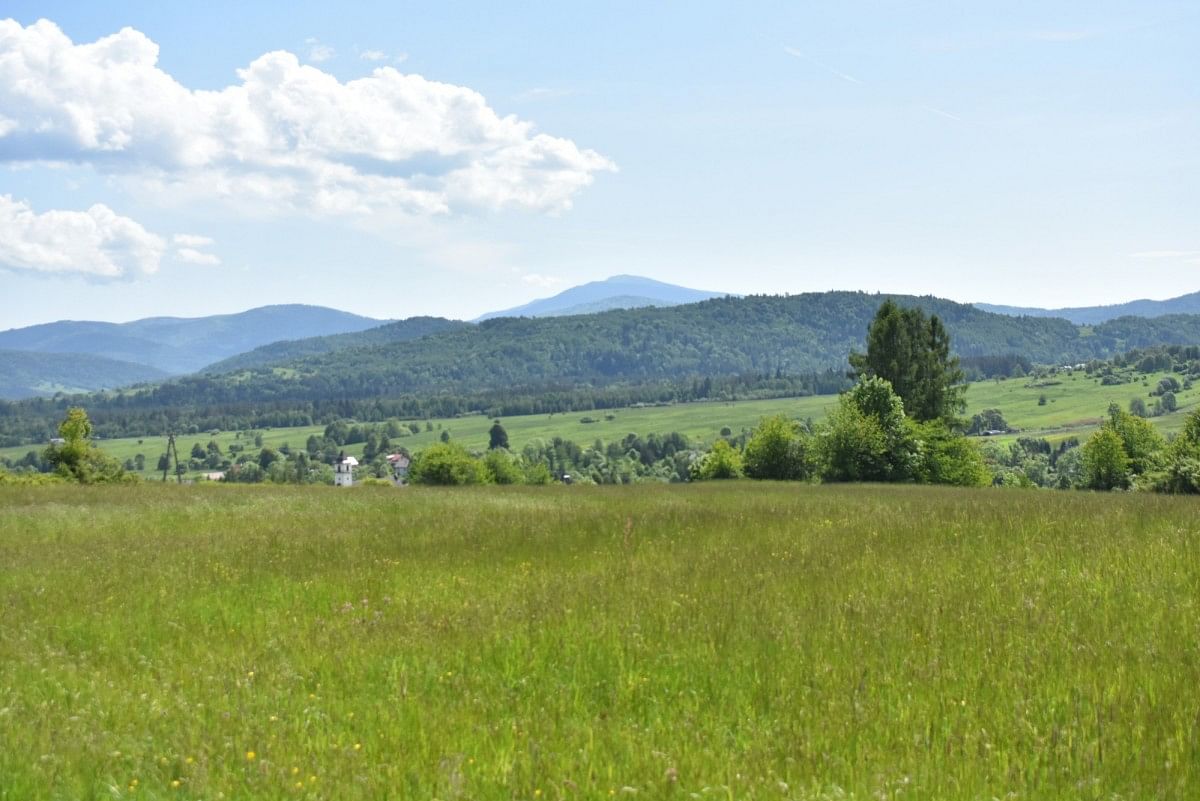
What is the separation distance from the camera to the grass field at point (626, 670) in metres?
5.18

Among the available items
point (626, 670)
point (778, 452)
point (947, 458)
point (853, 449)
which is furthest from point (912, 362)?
point (626, 670)

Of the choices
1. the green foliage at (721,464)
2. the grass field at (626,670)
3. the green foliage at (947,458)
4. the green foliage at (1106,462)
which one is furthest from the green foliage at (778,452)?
the grass field at (626,670)

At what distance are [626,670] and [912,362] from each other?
63128 mm

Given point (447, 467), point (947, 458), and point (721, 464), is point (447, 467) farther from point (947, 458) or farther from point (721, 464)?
point (947, 458)

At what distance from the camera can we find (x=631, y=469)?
15325 cm

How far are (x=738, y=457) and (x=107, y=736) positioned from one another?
7508 centimetres

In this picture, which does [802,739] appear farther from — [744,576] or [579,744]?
[744,576]

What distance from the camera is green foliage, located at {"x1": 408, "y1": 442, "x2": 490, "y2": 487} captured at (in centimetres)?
8725

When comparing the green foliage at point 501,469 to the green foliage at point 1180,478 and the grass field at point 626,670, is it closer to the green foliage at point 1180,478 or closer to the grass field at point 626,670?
the green foliage at point 1180,478

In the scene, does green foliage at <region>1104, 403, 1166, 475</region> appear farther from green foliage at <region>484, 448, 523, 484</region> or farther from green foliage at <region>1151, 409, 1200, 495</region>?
green foliage at <region>484, 448, 523, 484</region>

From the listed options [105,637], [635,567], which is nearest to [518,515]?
[635,567]

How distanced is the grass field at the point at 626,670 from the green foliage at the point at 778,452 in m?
51.5


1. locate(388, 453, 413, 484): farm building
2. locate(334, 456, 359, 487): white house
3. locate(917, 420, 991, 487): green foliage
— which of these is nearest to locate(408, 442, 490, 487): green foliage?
locate(917, 420, 991, 487): green foliage

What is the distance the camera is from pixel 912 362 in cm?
6581
